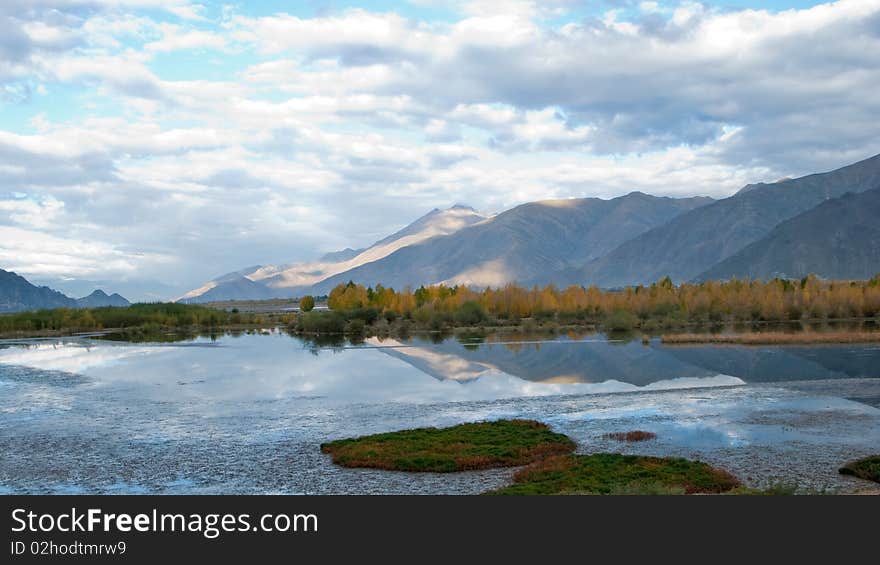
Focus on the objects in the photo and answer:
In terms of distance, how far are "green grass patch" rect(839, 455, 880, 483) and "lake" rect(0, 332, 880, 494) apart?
1.55 feet

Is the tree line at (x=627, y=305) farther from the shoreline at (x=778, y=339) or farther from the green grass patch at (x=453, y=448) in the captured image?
the green grass patch at (x=453, y=448)

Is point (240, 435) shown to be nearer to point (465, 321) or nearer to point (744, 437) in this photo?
point (744, 437)

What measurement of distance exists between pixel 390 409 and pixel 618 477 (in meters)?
16.7

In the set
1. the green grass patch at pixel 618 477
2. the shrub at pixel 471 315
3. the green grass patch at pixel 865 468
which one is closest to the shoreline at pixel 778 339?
the shrub at pixel 471 315

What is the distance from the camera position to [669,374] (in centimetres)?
4531

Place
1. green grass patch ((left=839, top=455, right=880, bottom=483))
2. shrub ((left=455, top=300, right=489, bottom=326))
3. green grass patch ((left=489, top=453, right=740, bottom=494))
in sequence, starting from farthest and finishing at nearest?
shrub ((left=455, top=300, right=489, bottom=326)) → green grass patch ((left=839, top=455, right=880, bottom=483)) → green grass patch ((left=489, top=453, right=740, bottom=494))

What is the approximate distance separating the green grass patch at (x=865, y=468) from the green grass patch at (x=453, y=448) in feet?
24.3

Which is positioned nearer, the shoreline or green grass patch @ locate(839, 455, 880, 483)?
green grass patch @ locate(839, 455, 880, 483)

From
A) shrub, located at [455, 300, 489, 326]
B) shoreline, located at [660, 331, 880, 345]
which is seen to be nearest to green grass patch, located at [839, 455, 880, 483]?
shoreline, located at [660, 331, 880, 345]

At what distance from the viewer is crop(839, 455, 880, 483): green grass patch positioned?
58.1 feet

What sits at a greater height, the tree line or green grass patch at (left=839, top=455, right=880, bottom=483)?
the tree line

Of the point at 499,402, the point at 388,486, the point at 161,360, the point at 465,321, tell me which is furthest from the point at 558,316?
the point at 388,486

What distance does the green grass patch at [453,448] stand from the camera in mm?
20812

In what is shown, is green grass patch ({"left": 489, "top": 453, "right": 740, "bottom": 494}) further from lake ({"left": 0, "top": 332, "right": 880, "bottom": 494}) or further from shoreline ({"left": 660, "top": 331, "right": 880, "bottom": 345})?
shoreline ({"left": 660, "top": 331, "right": 880, "bottom": 345})
